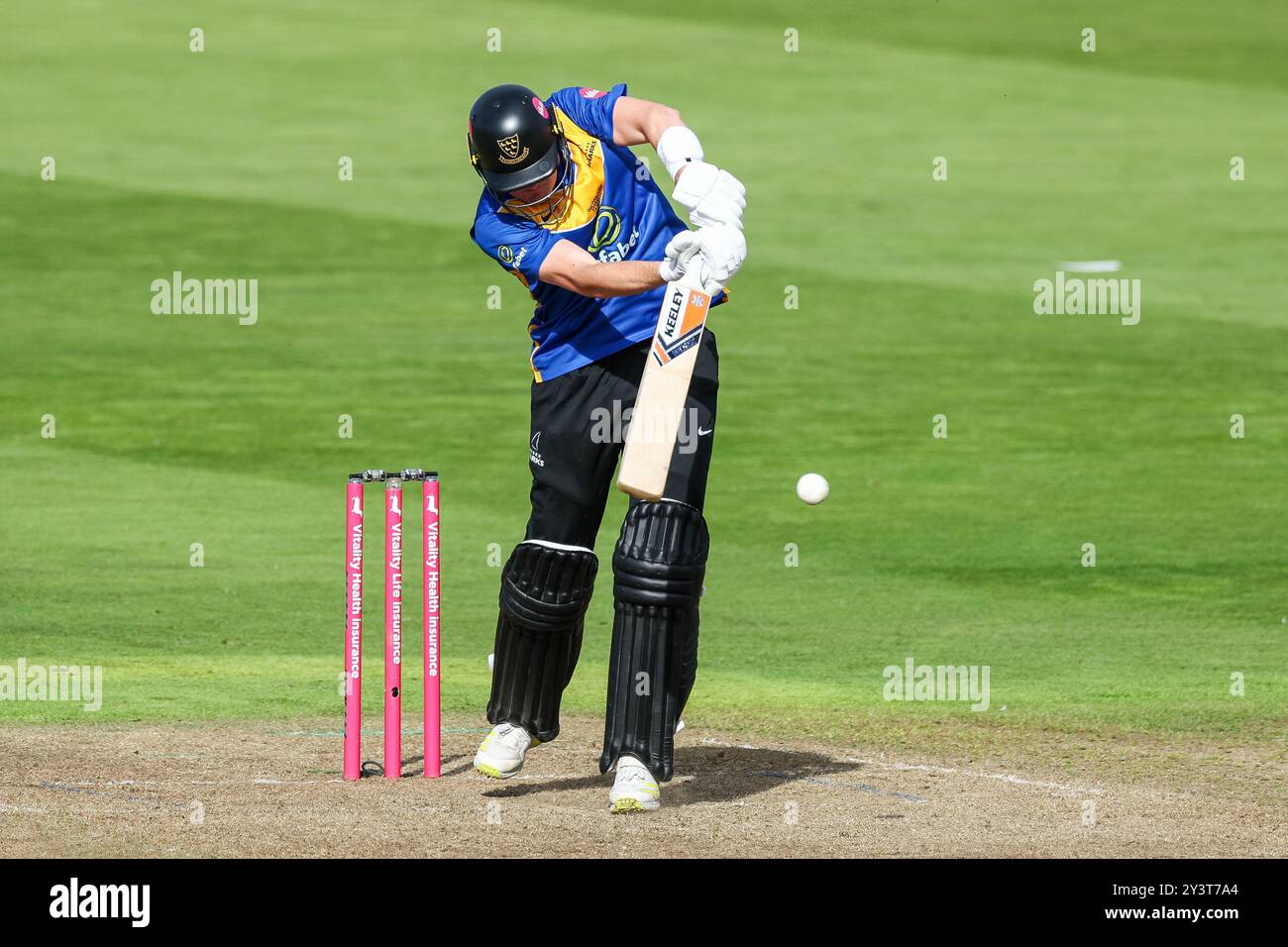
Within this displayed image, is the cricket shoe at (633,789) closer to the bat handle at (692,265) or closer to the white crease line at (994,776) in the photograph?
the white crease line at (994,776)

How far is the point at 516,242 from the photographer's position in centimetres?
738

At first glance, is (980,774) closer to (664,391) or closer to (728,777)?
(728,777)

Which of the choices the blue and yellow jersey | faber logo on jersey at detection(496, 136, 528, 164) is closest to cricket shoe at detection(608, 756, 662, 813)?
the blue and yellow jersey

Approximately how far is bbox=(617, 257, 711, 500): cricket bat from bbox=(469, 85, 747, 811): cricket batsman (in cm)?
9

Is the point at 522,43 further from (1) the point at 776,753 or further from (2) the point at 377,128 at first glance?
(1) the point at 776,753

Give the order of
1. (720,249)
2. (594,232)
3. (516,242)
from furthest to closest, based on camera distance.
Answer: (594,232)
(516,242)
(720,249)

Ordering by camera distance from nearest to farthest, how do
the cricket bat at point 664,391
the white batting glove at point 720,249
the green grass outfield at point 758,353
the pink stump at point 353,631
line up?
the white batting glove at point 720,249, the cricket bat at point 664,391, the pink stump at point 353,631, the green grass outfield at point 758,353

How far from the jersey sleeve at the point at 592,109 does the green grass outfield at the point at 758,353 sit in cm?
257

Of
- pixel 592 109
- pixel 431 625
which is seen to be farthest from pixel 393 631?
pixel 592 109

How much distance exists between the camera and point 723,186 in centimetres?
711

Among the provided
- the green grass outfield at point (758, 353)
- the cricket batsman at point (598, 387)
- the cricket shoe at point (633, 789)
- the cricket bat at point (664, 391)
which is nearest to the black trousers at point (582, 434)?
the cricket batsman at point (598, 387)

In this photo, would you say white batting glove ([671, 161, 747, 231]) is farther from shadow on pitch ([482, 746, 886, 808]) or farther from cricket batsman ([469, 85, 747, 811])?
shadow on pitch ([482, 746, 886, 808])

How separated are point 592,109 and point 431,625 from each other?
182 cm

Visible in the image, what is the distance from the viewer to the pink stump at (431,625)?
7.62m
